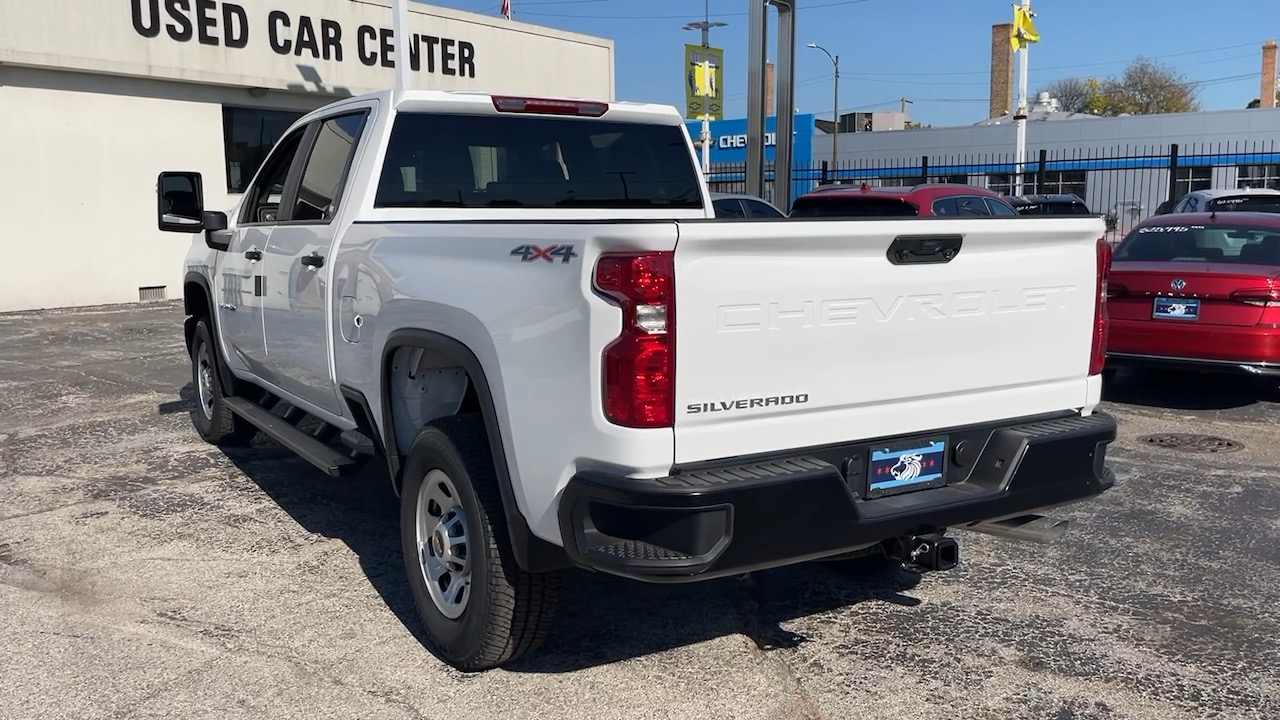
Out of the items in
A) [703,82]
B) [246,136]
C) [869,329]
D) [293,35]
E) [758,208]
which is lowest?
[869,329]

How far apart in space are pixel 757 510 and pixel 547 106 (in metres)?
2.78

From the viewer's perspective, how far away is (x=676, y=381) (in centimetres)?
311

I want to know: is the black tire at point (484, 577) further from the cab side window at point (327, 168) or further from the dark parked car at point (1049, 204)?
the dark parked car at point (1049, 204)

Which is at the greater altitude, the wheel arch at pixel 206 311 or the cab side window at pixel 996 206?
the cab side window at pixel 996 206

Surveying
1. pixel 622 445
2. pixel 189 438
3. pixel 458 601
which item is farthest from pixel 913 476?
pixel 189 438

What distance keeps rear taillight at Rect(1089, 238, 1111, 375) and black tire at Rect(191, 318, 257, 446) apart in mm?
4763

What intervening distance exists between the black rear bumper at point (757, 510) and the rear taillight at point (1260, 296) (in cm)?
512

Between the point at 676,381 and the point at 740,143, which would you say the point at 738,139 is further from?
the point at 676,381

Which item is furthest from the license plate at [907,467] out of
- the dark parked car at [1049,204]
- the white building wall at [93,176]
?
the white building wall at [93,176]

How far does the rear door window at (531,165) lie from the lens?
495 cm

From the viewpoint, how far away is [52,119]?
51.5ft

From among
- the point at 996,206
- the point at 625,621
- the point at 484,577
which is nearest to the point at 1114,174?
the point at 996,206

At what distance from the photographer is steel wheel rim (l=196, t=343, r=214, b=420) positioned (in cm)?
718

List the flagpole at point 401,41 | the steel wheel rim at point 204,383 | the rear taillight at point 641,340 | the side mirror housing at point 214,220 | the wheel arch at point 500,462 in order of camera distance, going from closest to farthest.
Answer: the rear taillight at point 641,340
the wheel arch at point 500,462
the side mirror housing at point 214,220
the steel wheel rim at point 204,383
the flagpole at point 401,41
